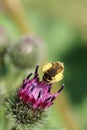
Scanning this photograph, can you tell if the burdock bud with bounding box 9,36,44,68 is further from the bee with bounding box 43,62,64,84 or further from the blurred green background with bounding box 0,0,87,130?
the bee with bounding box 43,62,64,84

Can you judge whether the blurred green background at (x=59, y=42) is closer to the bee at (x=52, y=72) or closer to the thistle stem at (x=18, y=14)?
the thistle stem at (x=18, y=14)

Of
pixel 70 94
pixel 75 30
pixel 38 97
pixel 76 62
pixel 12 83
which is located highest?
pixel 75 30

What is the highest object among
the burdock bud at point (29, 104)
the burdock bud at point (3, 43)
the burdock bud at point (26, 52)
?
the burdock bud at point (3, 43)

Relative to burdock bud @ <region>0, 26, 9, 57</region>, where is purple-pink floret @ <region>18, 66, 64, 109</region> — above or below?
below

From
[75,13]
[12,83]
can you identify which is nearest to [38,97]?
[12,83]

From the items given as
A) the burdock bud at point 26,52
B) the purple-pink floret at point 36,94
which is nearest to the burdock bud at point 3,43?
the burdock bud at point 26,52

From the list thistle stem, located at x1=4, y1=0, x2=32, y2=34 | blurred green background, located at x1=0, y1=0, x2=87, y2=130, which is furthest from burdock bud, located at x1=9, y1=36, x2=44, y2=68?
thistle stem, located at x1=4, y1=0, x2=32, y2=34

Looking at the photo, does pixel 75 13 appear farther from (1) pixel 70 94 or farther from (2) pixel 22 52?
(2) pixel 22 52
